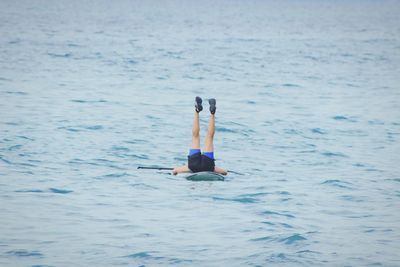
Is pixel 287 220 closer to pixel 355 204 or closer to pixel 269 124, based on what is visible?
pixel 355 204

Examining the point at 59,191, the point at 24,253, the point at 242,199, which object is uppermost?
the point at 59,191

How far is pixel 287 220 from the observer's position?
15.1m

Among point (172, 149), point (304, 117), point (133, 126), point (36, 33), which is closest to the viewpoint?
point (172, 149)

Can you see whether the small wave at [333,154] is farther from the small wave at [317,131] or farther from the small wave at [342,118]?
the small wave at [342,118]

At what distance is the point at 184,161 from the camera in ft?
68.8

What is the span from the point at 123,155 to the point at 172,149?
6.26 feet

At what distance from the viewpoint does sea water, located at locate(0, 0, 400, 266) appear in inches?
524

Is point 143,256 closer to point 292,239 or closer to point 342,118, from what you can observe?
point 292,239

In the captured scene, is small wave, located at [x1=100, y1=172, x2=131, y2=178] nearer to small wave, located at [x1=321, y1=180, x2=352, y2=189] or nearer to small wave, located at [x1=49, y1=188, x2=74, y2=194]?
small wave, located at [x1=49, y1=188, x2=74, y2=194]

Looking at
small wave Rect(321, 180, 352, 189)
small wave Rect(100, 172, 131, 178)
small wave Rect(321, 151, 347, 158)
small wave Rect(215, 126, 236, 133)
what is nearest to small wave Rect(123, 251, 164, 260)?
small wave Rect(100, 172, 131, 178)

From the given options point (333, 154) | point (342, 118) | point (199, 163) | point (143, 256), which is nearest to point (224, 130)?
point (333, 154)

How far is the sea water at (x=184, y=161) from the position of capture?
13.3 m

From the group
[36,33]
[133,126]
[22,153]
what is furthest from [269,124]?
[36,33]

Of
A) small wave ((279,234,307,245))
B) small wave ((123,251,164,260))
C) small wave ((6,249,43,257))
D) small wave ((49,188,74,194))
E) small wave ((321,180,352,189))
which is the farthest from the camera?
small wave ((321,180,352,189))
